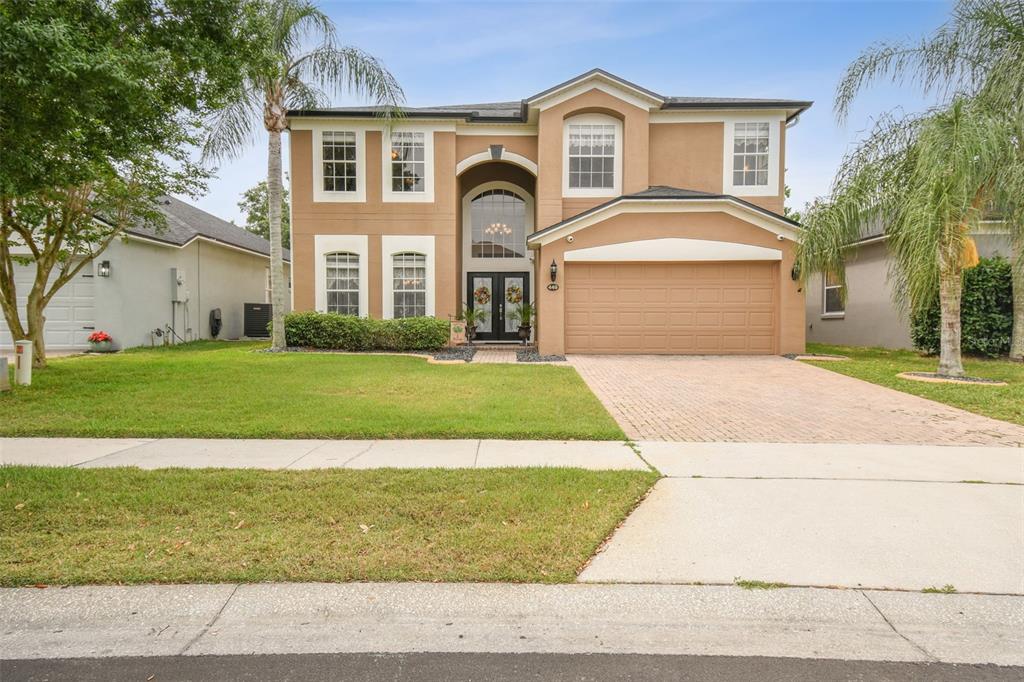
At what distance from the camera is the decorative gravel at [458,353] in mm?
14867

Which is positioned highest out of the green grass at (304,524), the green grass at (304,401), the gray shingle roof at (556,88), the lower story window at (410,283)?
the gray shingle roof at (556,88)

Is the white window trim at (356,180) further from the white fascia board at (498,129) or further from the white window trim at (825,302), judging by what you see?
the white window trim at (825,302)

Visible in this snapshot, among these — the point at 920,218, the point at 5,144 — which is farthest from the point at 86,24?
the point at 920,218

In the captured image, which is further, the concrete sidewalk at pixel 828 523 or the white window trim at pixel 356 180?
the white window trim at pixel 356 180

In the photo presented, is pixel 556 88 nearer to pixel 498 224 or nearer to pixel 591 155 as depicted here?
pixel 591 155

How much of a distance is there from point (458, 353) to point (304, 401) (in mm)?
7220

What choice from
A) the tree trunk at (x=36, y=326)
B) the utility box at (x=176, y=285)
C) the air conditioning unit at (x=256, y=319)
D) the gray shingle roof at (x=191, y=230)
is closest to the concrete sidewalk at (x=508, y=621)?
the tree trunk at (x=36, y=326)

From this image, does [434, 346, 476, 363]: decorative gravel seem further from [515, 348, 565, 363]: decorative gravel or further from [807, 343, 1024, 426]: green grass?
[807, 343, 1024, 426]: green grass

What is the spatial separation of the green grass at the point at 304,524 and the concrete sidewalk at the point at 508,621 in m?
0.15

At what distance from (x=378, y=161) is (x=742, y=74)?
38.9 feet

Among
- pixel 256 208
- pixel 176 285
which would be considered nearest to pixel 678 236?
pixel 176 285

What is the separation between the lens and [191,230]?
20141 millimetres

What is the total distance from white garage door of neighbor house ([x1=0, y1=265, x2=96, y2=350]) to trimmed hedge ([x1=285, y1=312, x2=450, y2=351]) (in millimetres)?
6011

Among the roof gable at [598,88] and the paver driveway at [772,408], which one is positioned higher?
the roof gable at [598,88]
